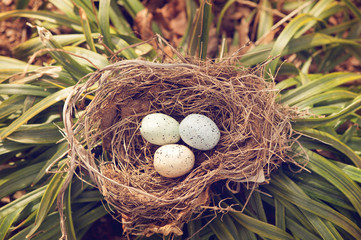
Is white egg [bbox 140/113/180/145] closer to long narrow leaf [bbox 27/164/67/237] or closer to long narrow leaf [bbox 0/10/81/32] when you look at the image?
long narrow leaf [bbox 27/164/67/237]

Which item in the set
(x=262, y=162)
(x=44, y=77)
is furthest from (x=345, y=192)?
(x=44, y=77)

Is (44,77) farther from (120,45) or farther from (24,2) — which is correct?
(24,2)

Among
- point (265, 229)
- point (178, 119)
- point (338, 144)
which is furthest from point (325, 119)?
point (178, 119)

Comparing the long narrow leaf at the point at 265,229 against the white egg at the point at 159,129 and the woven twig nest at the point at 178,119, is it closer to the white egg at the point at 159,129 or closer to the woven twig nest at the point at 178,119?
the woven twig nest at the point at 178,119

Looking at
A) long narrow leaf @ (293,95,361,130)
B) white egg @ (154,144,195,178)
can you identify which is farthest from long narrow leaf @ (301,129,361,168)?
white egg @ (154,144,195,178)

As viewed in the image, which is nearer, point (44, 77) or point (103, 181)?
point (103, 181)

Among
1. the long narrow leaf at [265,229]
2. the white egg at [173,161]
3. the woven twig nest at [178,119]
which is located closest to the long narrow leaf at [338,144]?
the woven twig nest at [178,119]
